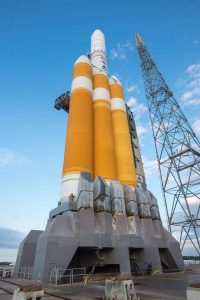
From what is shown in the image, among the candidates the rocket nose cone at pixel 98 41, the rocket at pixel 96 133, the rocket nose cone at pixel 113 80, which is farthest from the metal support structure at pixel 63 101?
the rocket nose cone at pixel 98 41

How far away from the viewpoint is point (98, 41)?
3716cm

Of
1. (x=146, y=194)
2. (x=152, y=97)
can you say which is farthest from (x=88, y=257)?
(x=152, y=97)

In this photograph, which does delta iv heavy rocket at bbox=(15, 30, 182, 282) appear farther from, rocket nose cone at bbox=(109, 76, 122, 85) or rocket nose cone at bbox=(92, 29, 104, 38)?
rocket nose cone at bbox=(92, 29, 104, 38)

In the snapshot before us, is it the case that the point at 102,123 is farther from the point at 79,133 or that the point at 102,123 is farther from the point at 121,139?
the point at 79,133

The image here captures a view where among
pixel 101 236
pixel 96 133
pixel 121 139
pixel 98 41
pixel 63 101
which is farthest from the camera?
pixel 98 41

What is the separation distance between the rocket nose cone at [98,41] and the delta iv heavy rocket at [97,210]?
8.14 m

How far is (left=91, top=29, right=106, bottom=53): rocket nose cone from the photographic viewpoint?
36.2m

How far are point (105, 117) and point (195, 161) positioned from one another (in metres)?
15.8

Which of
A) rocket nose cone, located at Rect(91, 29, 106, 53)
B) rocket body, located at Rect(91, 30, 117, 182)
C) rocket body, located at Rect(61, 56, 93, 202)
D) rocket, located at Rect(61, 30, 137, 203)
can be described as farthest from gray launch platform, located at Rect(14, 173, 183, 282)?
rocket nose cone, located at Rect(91, 29, 106, 53)

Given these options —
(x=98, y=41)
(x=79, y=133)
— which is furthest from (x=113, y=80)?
(x=79, y=133)

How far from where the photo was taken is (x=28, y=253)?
2053cm

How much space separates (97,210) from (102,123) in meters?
11.5

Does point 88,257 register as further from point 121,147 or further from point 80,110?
point 80,110

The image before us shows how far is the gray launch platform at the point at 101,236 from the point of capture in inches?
607
